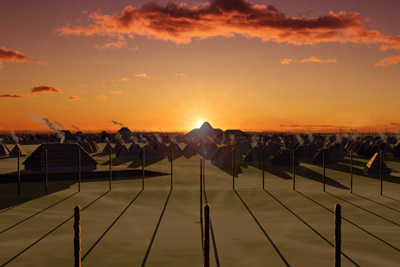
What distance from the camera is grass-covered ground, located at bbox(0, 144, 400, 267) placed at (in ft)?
→ 40.4

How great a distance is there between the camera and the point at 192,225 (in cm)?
1688

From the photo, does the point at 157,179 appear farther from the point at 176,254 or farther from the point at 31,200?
the point at 176,254

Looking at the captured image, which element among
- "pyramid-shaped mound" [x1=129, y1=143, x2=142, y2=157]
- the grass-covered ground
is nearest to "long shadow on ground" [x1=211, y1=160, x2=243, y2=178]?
the grass-covered ground

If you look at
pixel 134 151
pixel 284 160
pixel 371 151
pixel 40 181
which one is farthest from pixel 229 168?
pixel 371 151

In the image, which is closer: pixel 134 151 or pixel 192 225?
pixel 192 225

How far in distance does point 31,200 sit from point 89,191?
14.7 ft

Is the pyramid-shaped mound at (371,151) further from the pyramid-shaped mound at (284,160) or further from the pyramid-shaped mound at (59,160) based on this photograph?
the pyramid-shaped mound at (59,160)

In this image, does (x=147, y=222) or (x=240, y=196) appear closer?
(x=147, y=222)

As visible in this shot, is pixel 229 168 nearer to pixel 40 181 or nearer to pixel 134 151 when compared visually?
pixel 40 181

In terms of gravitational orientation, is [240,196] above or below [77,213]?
below

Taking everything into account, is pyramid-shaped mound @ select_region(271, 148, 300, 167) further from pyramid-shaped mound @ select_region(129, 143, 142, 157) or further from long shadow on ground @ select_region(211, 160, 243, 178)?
pyramid-shaped mound @ select_region(129, 143, 142, 157)

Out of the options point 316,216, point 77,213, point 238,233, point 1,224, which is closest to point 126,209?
point 1,224

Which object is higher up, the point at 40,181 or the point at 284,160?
the point at 284,160

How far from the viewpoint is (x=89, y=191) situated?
2672 cm
